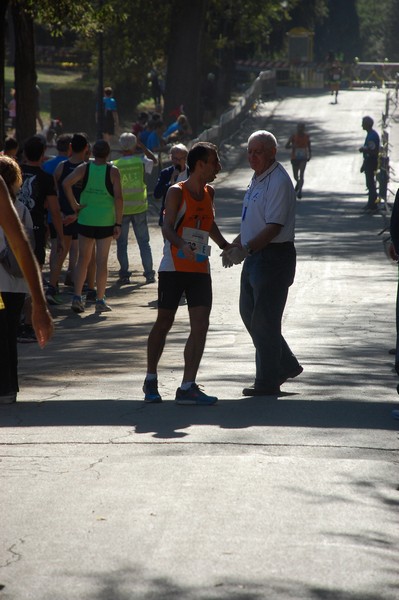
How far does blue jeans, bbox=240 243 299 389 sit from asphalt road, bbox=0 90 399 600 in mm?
286

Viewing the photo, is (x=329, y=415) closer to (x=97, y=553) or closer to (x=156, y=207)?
(x=97, y=553)

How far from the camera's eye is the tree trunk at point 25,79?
76.9ft

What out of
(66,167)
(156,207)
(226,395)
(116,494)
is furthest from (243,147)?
(116,494)

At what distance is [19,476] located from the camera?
265 inches

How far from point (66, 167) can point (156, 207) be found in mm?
13935

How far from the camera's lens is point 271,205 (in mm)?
8953

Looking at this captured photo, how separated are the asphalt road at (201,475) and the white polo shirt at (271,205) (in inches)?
46.2

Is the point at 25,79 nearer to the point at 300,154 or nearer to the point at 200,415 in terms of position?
the point at 300,154

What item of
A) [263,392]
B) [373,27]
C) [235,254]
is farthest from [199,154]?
[373,27]

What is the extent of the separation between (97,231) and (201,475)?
26.1 feet

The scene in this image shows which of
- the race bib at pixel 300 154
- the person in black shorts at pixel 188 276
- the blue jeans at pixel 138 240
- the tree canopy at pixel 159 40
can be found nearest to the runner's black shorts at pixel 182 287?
the person in black shorts at pixel 188 276

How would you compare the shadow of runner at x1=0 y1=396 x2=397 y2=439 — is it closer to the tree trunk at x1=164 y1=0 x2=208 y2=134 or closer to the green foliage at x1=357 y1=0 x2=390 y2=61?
the tree trunk at x1=164 y1=0 x2=208 y2=134

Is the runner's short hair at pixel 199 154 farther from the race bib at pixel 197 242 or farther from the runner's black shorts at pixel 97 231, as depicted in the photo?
the runner's black shorts at pixel 97 231

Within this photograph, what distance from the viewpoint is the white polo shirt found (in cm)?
894
